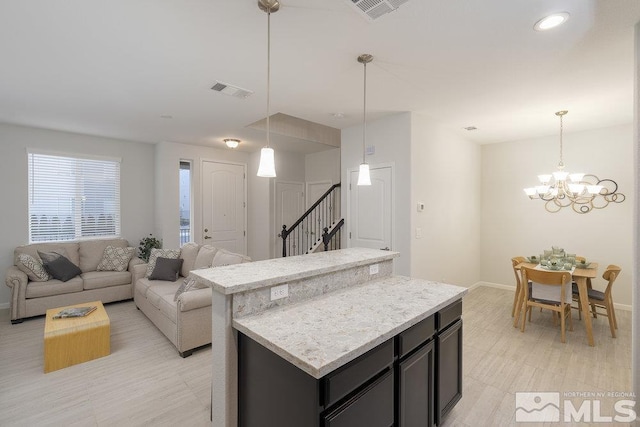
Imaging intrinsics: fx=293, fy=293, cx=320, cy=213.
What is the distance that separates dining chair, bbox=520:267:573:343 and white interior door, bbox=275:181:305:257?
4.29 m

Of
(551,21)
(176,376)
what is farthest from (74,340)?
(551,21)

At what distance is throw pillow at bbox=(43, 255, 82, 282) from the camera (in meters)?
4.34

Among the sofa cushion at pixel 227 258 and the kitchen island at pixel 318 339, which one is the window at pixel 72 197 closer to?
the sofa cushion at pixel 227 258

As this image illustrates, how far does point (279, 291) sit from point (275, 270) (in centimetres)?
19

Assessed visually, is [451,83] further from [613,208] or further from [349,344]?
[613,208]

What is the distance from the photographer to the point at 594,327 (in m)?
3.89

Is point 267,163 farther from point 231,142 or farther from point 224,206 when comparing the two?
point 224,206

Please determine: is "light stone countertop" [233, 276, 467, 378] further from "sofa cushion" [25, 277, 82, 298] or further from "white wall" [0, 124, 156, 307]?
"white wall" [0, 124, 156, 307]

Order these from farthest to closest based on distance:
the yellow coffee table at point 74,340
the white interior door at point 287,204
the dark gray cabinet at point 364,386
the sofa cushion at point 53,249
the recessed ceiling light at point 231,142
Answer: the white interior door at point 287,204
the recessed ceiling light at point 231,142
the sofa cushion at point 53,249
the yellow coffee table at point 74,340
the dark gray cabinet at point 364,386

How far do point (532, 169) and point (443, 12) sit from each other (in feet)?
15.1

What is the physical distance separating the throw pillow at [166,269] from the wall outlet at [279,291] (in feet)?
10.2

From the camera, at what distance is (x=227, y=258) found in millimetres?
3721

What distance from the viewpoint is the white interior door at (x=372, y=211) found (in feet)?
14.2

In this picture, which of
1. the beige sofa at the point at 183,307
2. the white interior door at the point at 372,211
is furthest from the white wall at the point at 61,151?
the white interior door at the point at 372,211
